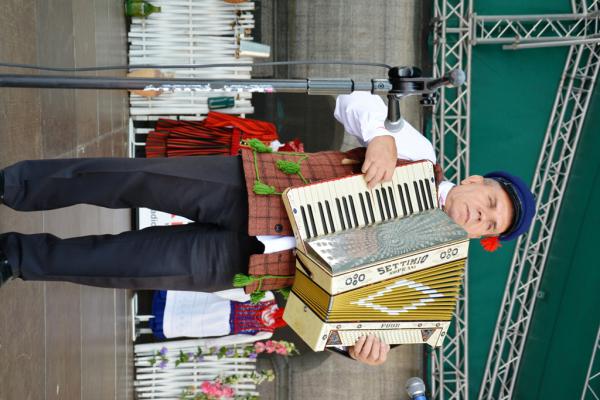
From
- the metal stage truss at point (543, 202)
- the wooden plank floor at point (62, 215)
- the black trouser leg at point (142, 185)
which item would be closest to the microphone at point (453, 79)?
the black trouser leg at point (142, 185)

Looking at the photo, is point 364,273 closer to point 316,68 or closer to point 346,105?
point 346,105

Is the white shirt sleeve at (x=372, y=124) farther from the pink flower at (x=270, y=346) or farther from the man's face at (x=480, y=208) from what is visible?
the pink flower at (x=270, y=346)

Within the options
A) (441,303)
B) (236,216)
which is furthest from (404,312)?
(236,216)

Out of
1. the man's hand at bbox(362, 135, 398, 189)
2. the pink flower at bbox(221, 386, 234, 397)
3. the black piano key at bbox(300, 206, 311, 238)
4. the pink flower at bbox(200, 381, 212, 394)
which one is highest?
the man's hand at bbox(362, 135, 398, 189)

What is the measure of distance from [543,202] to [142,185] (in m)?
3.72

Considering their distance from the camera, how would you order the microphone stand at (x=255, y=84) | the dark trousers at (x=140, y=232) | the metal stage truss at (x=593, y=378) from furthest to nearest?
the metal stage truss at (x=593, y=378), the dark trousers at (x=140, y=232), the microphone stand at (x=255, y=84)

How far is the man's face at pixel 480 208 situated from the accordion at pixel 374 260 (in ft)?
0.41

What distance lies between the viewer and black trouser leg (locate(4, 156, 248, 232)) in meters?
2.07

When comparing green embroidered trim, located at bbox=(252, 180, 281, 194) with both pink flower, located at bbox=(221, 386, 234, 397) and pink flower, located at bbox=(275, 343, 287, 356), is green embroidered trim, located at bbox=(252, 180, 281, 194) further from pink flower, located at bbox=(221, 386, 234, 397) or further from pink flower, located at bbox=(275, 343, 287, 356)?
pink flower, located at bbox=(221, 386, 234, 397)

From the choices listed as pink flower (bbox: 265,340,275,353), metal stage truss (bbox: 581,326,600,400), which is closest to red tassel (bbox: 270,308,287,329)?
pink flower (bbox: 265,340,275,353)

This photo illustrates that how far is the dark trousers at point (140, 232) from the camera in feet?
6.83

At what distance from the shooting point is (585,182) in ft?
15.5

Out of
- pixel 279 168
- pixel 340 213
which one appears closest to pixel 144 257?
pixel 279 168

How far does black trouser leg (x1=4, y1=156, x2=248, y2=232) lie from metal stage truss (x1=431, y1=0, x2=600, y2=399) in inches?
119
